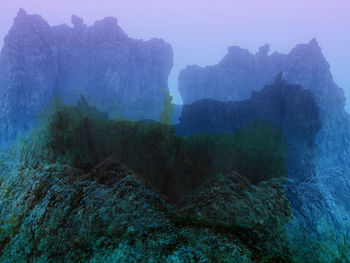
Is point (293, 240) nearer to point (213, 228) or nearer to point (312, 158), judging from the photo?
point (213, 228)

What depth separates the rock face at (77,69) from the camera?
81.4ft

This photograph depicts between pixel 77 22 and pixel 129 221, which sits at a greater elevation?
pixel 77 22

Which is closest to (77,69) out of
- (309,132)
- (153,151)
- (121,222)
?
(153,151)

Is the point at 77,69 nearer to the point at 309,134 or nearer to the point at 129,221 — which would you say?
the point at 129,221

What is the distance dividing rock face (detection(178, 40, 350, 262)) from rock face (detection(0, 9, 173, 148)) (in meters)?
8.64

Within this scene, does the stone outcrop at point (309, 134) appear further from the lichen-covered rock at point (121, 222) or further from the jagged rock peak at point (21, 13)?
the jagged rock peak at point (21, 13)

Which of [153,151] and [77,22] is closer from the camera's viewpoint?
[153,151]

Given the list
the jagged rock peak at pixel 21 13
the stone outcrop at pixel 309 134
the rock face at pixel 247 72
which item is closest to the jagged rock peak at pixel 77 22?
the jagged rock peak at pixel 21 13

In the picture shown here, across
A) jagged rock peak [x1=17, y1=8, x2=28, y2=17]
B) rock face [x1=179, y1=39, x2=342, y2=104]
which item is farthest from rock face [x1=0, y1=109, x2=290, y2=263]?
jagged rock peak [x1=17, y1=8, x2=28, y2=17]

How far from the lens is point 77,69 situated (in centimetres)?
3083

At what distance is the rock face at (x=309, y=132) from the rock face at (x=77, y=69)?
8.64 meters

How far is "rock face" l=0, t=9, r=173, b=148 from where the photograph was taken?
81.4ft

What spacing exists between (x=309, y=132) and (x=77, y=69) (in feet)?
99.8

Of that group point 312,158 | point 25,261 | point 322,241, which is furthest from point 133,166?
point 312,158
